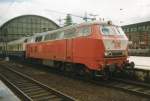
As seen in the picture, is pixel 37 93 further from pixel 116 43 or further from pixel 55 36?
pixel 55 36

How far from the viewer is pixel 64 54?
660 inches

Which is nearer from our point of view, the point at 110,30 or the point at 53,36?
the point at 110,30

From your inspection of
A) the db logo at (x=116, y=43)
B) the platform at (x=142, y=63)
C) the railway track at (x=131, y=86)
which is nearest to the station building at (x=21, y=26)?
the platform at (x=142, y=63)

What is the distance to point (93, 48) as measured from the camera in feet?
44.5

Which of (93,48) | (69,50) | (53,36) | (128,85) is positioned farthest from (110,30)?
(53,36)

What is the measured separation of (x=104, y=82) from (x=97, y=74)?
2.31 ft

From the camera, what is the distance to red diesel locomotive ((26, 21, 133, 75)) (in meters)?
13.5

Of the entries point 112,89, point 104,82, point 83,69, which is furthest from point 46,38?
point 112,89

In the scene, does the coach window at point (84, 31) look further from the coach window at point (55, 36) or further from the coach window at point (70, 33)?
the coach window at point (55, 36)

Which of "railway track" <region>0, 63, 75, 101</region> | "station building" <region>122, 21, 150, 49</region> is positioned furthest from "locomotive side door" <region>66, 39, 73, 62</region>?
"station building" <region>122, 21, 150, 49</region>

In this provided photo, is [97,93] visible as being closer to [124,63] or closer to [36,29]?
[124,63]

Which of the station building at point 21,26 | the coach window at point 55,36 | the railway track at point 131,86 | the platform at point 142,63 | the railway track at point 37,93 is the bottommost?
the railway track at point 37,93

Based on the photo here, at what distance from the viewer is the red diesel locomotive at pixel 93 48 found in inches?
530

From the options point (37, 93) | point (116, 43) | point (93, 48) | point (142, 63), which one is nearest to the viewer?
point (37, 93)
